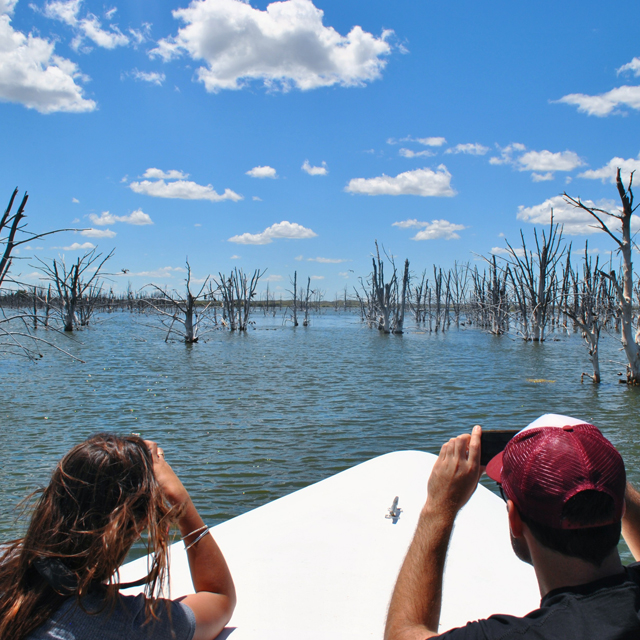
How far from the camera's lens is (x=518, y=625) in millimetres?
1133

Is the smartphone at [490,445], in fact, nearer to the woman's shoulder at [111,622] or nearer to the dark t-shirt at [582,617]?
the dark t-shirt at [582,617]

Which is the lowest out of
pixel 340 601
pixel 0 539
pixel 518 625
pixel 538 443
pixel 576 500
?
pixel 0 539

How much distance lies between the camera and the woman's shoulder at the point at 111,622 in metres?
1.31

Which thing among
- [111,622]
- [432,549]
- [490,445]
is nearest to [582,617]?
[432,549]

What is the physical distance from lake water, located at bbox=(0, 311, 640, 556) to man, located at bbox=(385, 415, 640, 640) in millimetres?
4428

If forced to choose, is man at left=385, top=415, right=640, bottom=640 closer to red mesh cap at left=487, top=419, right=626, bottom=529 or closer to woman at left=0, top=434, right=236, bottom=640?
red mesh cap at left=487, top=419, right=626, bottom=529

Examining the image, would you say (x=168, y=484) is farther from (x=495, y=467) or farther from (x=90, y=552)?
(x=495, y=467)

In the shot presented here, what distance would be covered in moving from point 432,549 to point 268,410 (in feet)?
29.3

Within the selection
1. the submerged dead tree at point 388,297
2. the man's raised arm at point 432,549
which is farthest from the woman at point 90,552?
the submerged dead tree at point 388,297

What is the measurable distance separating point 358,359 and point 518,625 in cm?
1863

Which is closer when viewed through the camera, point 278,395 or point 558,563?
point 558,563

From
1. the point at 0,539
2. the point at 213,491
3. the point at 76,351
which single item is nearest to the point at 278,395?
the point at 213,491

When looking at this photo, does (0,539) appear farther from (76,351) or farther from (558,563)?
(76,351)

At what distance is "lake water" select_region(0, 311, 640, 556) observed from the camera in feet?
21.5
